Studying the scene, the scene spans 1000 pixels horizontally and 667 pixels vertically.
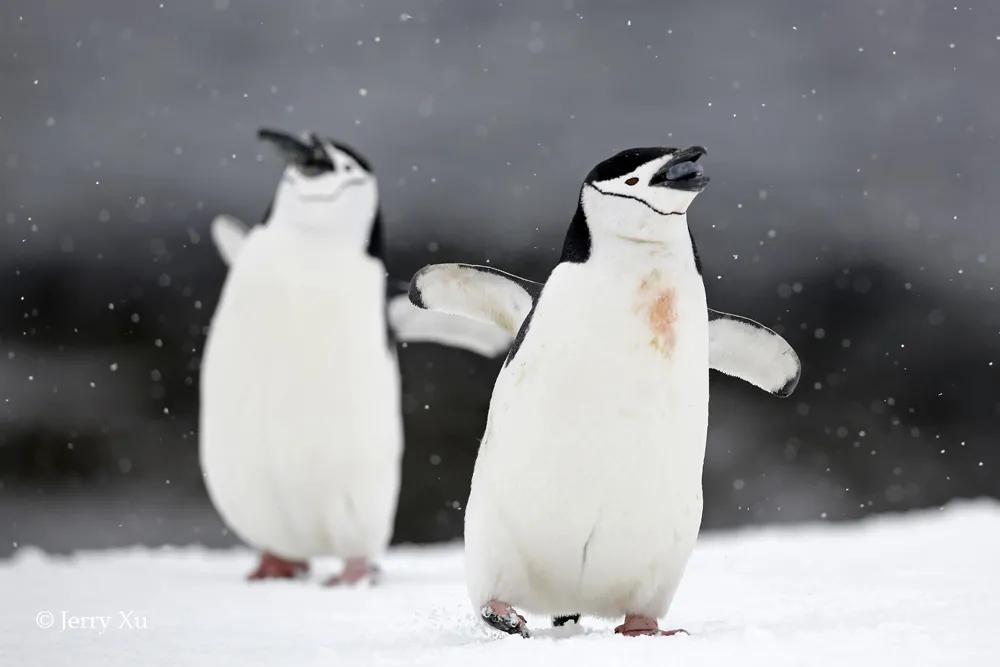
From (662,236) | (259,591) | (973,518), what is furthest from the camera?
(973,518)

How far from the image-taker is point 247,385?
3.71 meters

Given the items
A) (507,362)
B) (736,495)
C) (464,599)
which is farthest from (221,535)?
(507,362)

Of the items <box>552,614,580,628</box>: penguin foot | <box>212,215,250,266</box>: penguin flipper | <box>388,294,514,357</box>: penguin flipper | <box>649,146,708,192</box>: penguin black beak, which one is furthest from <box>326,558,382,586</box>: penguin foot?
<box>649,146,708,192</box>: penguin black beak

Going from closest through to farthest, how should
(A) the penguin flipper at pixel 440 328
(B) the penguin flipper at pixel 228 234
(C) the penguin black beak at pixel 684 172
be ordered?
(C) the penguin black beak at pixel 684 172
(A) the penguin flipper at pixel 440 328
(B) the penguin flipper at pixel 228 234

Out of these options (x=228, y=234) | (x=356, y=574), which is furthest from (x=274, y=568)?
(x=228, y=234)

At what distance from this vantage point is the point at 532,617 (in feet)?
9.13

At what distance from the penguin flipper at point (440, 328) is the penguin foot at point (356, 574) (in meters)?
0.75

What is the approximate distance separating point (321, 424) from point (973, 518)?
7.14ft

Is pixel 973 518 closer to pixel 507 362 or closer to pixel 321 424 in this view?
pixel 321 424

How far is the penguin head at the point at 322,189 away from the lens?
12.3 ft

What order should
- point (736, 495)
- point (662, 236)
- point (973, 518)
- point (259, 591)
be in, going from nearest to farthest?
point (662, 236), point (259, 591), point (973, 518), point (736, 495)

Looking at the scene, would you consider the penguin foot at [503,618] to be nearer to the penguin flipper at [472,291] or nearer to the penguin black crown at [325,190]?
the penguin flipper at [472,291]

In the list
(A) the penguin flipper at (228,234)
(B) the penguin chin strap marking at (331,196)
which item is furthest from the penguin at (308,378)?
(A) the penguin flipper at (228,234)

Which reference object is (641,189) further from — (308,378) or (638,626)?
(308,378)
